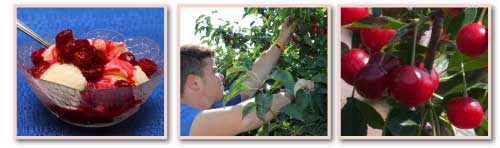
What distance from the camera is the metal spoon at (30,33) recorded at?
8.11ft

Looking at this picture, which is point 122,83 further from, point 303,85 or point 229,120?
point 303,85

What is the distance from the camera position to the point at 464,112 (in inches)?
81.5

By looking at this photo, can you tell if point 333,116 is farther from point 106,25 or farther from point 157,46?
point 106,25

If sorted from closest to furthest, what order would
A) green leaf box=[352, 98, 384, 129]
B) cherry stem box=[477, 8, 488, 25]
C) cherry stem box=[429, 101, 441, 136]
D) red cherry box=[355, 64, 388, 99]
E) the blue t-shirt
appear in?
1. red cherry box=[355, 64, 388, 99]
2. cherry stem box=[429, 101, 441, 136]
3. green leaf box=[352, 98, 384, 129]
4. cherry stem box=[477, 8, 488, 25]
5. the blue t-shirt

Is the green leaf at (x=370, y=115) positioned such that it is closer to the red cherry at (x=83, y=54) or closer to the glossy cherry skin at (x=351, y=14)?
the glossy cherry skin at (x=351, y=14)

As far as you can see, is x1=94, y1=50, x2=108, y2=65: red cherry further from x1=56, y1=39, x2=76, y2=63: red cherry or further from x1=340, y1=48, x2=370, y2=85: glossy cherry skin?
x1=340, y1=48, x2=370, y2=85: glossy cherry skin

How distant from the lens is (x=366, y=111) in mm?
2125

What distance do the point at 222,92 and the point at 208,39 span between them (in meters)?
0.19

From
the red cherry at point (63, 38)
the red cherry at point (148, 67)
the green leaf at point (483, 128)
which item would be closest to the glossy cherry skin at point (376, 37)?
the green leaf at point (483, 128)

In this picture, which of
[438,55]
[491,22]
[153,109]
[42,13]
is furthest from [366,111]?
[42,13]

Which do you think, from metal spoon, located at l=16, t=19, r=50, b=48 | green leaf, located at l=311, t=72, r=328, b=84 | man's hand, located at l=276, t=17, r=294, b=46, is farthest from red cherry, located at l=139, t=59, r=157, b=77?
green leaf, located at l=311, t=72, r=328, b=84

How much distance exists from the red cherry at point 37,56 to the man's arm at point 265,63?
0.71 metres

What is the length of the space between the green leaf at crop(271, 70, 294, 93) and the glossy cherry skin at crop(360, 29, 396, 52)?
58cm

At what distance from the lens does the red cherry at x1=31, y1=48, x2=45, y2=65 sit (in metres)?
2.45
